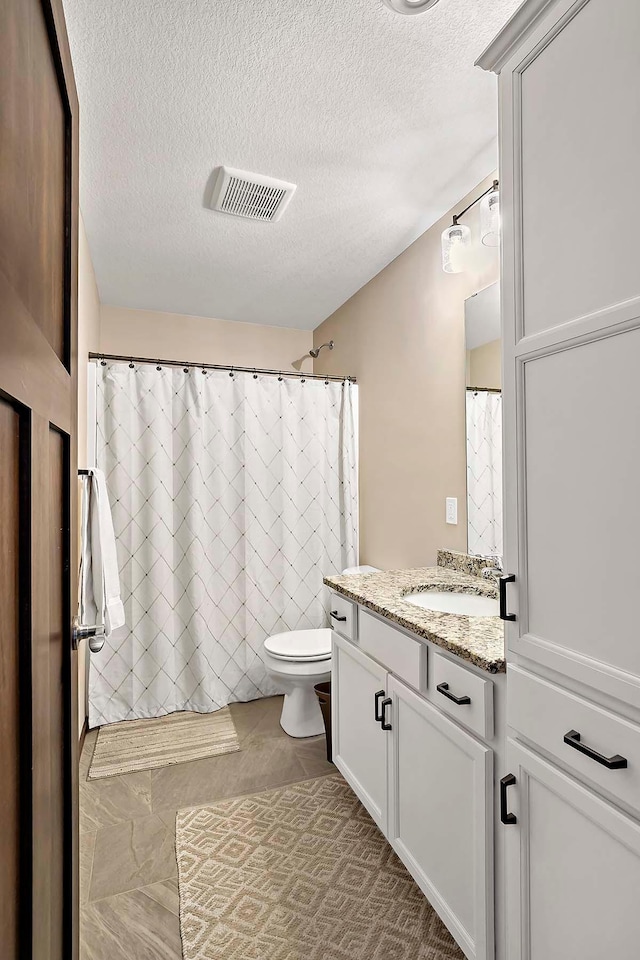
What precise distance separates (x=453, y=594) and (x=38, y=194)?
67.1 inches

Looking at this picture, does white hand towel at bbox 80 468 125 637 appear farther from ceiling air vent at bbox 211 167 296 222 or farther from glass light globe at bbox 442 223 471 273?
glass light globe at bbox 442 223 471 273

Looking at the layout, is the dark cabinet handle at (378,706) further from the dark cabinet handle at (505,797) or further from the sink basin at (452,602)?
the dark cabinet handle at (505,797)

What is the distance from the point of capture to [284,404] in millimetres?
3090

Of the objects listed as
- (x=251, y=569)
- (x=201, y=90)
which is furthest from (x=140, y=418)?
(x=201, y=90)

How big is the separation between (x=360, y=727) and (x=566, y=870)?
0.97 meters

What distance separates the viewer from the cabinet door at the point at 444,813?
1.16 m

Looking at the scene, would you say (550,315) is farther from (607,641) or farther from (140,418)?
(140,418)

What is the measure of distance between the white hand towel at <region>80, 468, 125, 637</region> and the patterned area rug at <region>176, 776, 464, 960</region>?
844 mm

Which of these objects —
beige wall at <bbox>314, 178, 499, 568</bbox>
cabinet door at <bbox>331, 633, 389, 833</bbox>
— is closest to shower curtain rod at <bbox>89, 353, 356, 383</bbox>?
beige wall at <bbox>314, 178, 499, 568</bbox>

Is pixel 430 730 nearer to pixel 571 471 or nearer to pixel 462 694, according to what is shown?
pixel 462 694

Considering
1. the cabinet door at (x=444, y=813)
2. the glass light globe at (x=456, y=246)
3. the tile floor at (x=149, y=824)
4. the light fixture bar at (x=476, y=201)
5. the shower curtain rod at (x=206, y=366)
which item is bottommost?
the tile floor at (x=149, y=824)

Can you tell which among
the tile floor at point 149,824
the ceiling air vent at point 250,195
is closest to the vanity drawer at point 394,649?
the tile floor at point 149,824

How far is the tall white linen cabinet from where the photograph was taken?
80 centimetres

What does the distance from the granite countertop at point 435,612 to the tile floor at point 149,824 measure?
915 mm
